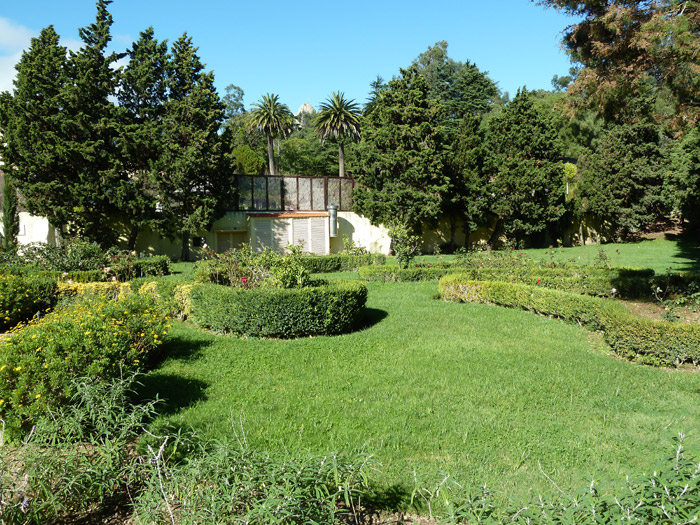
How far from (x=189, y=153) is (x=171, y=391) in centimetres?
1611

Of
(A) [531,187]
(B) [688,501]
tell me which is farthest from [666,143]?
(B) [688,501]

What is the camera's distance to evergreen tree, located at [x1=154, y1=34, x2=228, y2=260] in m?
19.8

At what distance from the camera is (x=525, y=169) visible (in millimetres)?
24203

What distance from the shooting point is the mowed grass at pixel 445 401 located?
3.91 metres

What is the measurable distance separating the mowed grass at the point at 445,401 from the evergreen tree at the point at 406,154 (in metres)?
15.6

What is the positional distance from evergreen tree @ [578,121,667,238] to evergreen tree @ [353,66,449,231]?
8.74m

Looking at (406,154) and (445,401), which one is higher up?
(406,154)

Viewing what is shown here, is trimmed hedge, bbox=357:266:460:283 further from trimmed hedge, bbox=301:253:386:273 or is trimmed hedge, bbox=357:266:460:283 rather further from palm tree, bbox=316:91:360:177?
palm tree, bbox=316:91:360:177

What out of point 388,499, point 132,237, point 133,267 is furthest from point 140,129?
point 388,499

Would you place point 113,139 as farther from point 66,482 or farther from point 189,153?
point 66,482

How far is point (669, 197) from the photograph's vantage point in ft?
82.3

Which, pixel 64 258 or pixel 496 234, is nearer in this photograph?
pixel 64 258

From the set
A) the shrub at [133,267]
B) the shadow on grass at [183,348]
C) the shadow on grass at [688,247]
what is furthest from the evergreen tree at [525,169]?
the shadow on grass at [183,348]

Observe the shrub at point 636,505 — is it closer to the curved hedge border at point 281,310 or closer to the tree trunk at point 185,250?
the curved hedge border at point 281,310
